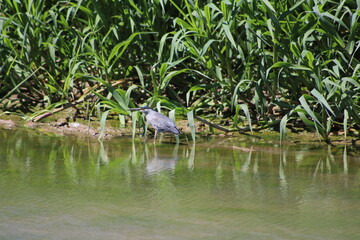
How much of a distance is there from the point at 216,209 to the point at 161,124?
175 centimetres

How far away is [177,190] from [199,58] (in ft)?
5.46

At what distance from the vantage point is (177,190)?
3223mm

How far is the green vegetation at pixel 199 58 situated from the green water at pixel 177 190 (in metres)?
0.33

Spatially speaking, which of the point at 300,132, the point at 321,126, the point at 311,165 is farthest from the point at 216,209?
the point at 300,132

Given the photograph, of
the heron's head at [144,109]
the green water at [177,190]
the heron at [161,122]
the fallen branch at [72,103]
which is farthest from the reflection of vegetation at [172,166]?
the fallen branch at [72,103]

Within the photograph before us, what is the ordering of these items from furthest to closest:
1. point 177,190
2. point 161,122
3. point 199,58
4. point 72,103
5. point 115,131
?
point 72,103 → point 115,131 → point 199,58 → point 161,122 → point 177,190

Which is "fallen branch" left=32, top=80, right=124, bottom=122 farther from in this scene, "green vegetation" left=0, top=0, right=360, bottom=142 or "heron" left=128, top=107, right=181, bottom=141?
"heron" left=128, top=107, right=181, bottom=141

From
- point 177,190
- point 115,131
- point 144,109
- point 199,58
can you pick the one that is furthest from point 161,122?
point 177,190

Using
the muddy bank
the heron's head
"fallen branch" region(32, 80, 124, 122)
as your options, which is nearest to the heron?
the heron's head

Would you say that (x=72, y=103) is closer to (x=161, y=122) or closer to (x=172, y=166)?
(x=161, y=122)

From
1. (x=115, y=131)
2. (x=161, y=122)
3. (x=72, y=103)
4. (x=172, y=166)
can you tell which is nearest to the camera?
(x=172, y=166)

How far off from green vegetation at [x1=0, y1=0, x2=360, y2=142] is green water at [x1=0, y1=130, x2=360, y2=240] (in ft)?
1.08

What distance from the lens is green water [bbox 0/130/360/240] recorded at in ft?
8.45

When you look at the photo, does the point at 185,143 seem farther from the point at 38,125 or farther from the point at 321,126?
the point at 38,125
